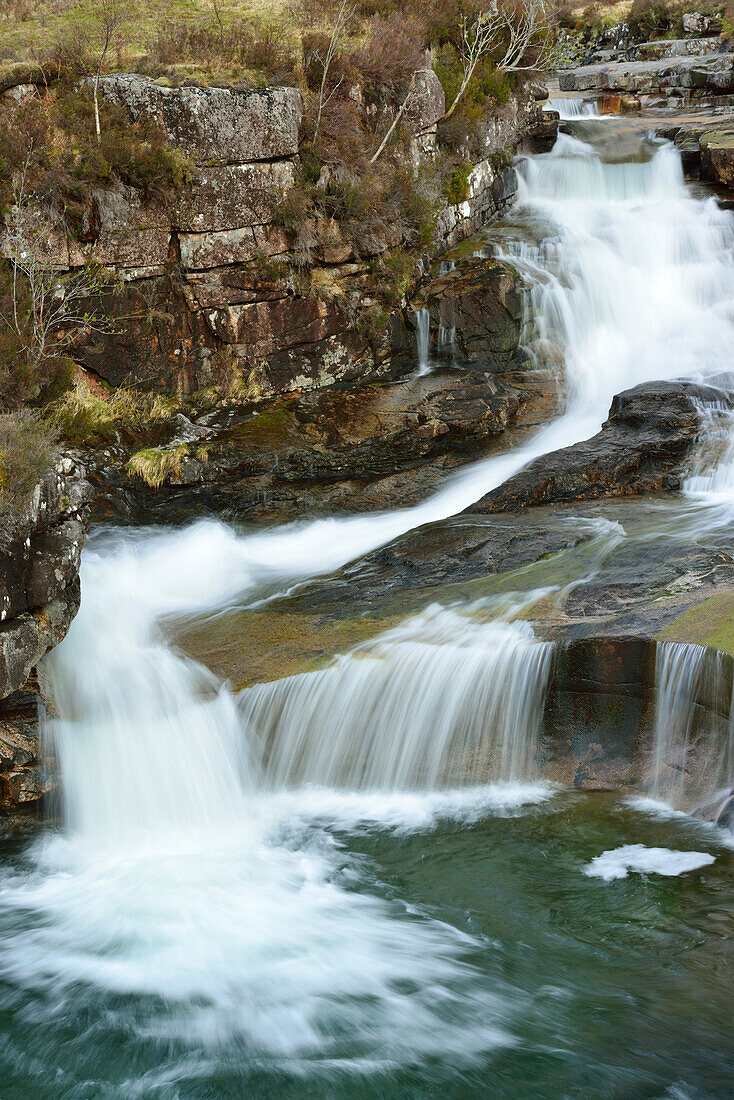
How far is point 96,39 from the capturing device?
47.7 ft

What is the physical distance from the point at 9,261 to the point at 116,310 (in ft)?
4.79

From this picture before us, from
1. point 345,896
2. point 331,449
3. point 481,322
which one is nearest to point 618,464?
point 331,449

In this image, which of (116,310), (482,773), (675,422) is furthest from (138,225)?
(482,773)

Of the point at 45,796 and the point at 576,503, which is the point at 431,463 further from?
the point at 45,796

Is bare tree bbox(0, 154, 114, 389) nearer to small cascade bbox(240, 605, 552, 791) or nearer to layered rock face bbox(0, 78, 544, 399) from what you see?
layered rock face bbox(0, 78, 544, 399)

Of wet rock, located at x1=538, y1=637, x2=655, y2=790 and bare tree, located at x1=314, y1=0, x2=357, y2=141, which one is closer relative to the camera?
wet rock, located at x1=538, y1=637, x2=655, y2=790

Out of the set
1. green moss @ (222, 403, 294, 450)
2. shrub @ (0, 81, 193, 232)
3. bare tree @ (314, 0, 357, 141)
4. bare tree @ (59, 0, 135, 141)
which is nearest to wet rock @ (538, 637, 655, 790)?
green moss @ (222, 403, 294, 450)

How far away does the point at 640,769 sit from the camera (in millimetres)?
6488

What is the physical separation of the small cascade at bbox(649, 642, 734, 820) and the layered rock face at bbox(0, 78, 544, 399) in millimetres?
8355

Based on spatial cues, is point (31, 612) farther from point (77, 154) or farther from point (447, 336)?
point (447, 336)

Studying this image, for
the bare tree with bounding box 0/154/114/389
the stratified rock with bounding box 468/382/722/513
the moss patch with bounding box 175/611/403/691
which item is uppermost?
the bare tree with bounding box 0/154/114/389

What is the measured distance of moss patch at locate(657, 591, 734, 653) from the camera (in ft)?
20.5

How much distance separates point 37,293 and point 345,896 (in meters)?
8.78

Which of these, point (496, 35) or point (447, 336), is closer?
point (447, 336)
